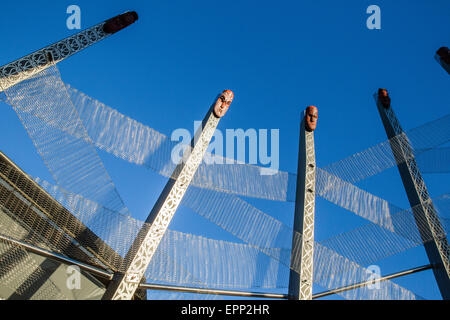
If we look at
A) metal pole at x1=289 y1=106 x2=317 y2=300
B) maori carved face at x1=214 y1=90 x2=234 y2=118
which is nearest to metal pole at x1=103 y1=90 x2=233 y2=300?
maori carved face at x1=214 y1=90 x2=234 y2=118

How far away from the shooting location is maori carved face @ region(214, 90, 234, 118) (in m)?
11.0

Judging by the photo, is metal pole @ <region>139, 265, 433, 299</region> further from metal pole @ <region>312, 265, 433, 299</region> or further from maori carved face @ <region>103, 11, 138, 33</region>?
maori carved face @ <region>103, 11, 138, 33</region>

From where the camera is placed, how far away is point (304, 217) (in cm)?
981

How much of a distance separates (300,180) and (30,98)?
7.52 metres

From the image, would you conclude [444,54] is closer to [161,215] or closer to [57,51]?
[161,215]

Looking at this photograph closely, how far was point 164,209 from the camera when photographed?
904 cm

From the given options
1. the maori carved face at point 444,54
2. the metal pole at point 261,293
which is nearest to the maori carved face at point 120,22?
the metal pole at point 261,293

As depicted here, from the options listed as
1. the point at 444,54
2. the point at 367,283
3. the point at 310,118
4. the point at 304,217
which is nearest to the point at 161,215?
the point at 304,217

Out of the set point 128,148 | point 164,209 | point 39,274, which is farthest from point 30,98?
point 39,274

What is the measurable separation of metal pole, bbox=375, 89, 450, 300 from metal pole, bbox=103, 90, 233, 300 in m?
5.81

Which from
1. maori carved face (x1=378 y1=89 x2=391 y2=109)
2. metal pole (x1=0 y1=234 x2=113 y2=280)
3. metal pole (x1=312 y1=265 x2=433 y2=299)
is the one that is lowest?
metal pole (x1=0 y1=234 x2=113 y2=280)

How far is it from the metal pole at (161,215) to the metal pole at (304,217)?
272cm

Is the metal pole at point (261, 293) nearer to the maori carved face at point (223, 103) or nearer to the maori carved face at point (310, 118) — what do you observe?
the maori carved face at point (310, 118)

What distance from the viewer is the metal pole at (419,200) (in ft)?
31.9
